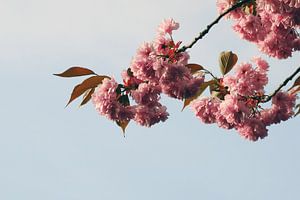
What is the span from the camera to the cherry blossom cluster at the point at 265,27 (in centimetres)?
415

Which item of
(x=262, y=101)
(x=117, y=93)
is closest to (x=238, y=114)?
(x=262, y=101)

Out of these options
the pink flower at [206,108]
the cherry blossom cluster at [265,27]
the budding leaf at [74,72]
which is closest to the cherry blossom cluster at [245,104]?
the pink flower at [206,108]

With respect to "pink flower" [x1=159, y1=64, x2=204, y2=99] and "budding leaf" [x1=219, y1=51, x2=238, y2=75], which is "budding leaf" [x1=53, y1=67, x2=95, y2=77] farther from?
"budding leaf" [x1=219, y1=51, x2=238, y2=75]

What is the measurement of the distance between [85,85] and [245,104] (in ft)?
3.73

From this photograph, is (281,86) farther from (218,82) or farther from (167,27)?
(167,27)

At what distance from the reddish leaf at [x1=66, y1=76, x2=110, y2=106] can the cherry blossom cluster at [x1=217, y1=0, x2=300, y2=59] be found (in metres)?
1.04

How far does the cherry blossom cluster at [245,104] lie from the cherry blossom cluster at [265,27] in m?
0.16

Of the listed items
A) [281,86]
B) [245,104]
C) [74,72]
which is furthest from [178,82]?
[281,86]

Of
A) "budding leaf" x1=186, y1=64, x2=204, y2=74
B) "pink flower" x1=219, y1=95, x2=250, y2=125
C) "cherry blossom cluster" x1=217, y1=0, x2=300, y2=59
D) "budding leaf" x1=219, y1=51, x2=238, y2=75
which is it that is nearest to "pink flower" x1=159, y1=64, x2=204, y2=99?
"budding leaf" x1=186, y1=64, x2=204, y2=74

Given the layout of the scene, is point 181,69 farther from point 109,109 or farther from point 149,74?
point 109,109

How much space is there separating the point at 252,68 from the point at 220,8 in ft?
1.71

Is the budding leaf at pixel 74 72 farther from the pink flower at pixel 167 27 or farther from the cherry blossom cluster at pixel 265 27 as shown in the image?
the cherry blossom cluster at pixel 265 27

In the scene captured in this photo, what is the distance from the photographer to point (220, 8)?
14.7ft

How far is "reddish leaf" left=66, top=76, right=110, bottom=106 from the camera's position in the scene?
13.8 feet
